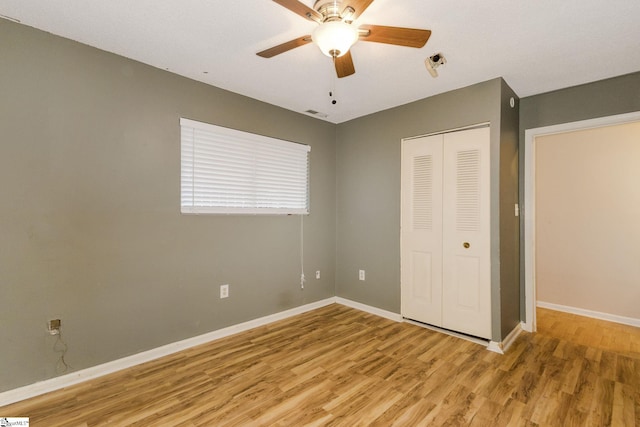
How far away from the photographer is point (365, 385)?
216 cm

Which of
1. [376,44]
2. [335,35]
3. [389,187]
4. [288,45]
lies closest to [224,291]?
[389,187]

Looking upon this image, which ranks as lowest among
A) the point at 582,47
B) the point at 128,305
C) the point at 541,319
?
the point at 541,319

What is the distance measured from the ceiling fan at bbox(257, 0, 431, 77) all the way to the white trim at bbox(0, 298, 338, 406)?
2.64m

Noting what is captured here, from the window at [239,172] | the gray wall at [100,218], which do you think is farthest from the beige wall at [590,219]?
the gray wall at [100,218]

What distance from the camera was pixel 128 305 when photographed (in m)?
2.38

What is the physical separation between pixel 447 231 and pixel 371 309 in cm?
140

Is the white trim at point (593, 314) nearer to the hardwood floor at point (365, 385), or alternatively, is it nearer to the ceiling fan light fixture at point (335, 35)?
the hardwood floor at point (365, 385)

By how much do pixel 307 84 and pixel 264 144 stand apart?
0.83 meters

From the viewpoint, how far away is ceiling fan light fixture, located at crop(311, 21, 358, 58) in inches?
60.4

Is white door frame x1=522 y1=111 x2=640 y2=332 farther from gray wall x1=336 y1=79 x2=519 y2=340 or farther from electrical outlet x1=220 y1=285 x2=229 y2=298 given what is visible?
electrical outlet x1=220 y1=285 x2=229 y2=298

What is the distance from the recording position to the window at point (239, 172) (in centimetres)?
274

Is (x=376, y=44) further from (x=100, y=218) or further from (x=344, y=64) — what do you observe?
(x=100, y=218)

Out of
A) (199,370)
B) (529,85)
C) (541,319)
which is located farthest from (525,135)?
(199,370)

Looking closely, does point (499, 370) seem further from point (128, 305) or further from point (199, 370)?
point (128, 305)
